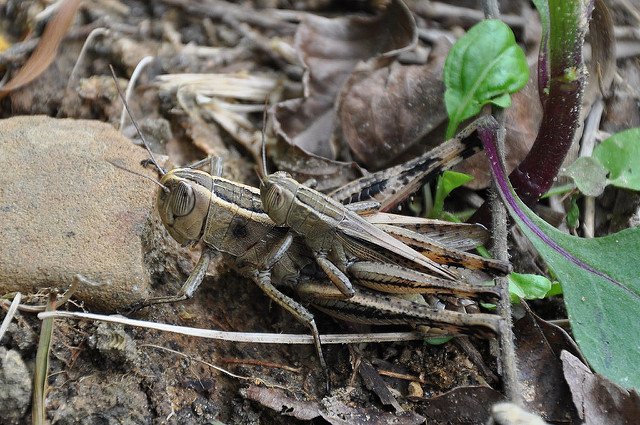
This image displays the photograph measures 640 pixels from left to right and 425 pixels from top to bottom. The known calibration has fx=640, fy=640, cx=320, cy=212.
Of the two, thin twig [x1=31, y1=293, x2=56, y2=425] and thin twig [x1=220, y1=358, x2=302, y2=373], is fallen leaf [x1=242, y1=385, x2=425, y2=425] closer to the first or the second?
thin twig [x1=220, y1=358, x2=302, y2=373]

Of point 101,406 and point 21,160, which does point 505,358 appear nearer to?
point 101,406

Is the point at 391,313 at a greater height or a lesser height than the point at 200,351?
greater

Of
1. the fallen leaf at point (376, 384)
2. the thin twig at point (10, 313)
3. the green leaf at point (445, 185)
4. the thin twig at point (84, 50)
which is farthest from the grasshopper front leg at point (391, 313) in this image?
the thin twig at point (84, 50)

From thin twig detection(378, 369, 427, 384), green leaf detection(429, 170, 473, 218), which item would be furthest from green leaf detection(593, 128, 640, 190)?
thin twig detection(378, 369, 427, 384)

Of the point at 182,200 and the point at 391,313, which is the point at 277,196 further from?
the point at 391,313

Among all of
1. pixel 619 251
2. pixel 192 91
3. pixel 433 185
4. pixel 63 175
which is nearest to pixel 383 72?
pixel 433 185

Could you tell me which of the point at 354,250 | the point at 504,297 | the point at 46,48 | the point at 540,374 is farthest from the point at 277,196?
the point at 46,48
